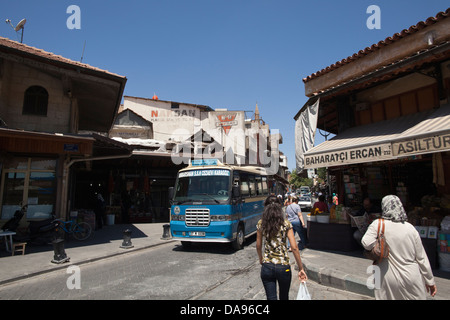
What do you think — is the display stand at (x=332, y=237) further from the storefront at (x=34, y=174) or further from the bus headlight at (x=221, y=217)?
the storefront at (x=34, y=174)

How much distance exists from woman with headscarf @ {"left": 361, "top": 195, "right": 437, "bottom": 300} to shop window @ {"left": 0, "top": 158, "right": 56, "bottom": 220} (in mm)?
11380

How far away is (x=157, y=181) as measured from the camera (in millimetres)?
19344

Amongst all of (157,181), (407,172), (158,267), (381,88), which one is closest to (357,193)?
(407,172)

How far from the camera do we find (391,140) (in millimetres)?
5969

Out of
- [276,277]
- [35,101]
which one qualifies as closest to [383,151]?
[276,277]

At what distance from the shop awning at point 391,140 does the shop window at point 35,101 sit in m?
10.5

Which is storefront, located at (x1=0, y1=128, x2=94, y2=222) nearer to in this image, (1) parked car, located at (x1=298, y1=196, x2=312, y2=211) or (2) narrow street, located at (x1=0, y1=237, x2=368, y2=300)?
(2) narrow street, located at (x1=0, y1=237, x2=368, y2=300)

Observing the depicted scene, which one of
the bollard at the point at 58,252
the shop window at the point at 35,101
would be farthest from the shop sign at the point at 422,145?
the shop window at the point at 35,101

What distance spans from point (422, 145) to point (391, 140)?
682mm

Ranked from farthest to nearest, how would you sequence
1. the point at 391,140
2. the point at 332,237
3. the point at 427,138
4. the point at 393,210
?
the point at 332,237 → the point at 391,140 → the point at 427,138 → the point at 393,210

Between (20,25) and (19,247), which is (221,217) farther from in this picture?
(20,25)

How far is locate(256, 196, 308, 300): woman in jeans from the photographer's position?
3266mm

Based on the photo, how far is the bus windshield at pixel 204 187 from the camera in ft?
29.1
